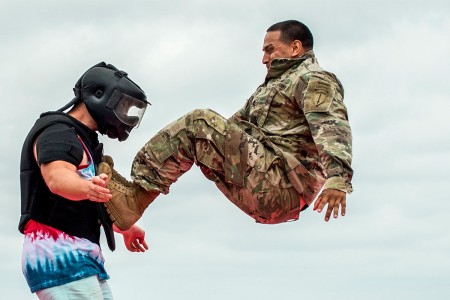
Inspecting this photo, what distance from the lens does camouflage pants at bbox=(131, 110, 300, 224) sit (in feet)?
28.8

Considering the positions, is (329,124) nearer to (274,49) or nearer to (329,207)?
(329,207)

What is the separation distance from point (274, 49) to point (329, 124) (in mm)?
1669

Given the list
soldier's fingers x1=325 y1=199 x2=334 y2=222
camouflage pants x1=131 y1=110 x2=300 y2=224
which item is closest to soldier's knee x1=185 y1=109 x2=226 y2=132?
camouflage pants x1=131 y1=110 x2=300 y2=224

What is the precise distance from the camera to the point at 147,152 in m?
8.77

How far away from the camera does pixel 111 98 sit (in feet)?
26.1

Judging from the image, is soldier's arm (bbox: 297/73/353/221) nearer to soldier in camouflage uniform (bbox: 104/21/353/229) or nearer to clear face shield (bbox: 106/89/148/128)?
soldier in camouflage uniform (bbox: 104/21/353/229)

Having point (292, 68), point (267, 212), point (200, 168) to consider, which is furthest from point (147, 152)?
point (292, 68)

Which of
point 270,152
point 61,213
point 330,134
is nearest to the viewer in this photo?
point 61,213

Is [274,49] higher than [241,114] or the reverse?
higher

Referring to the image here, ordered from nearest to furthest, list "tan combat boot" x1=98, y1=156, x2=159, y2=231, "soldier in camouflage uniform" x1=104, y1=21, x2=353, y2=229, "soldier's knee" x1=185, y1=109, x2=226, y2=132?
1. "tan combat boot" x1=98, y1=156, x2=159, y2=231
2. "soldier in camouflage uniform" x1=104, y1=21, x2=353, y2=229
3. "soldier's knee" x1=185, y1=109, x2=226, y2=132

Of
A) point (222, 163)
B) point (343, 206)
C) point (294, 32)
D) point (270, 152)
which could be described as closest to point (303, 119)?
point (270, 152)

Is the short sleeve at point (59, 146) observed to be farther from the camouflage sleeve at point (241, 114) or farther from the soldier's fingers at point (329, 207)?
the camouflage sleeve at point (241, 114)

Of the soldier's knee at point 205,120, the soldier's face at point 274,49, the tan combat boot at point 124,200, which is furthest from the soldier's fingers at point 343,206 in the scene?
the soldier's face at point 274,49

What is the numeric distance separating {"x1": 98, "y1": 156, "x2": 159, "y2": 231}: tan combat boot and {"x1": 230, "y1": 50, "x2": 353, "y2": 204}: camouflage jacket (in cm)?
149
